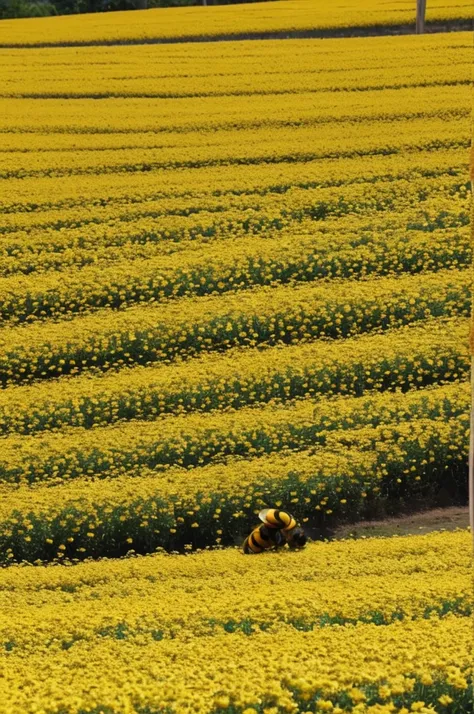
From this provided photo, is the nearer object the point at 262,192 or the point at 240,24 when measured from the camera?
the point at 262,192

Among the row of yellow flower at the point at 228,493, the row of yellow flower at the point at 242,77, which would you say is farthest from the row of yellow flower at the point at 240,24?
the row of yellow flower at the point at 228,493

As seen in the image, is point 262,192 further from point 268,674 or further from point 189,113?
point 268,674

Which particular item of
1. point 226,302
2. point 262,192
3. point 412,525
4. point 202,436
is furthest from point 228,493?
point 262,192

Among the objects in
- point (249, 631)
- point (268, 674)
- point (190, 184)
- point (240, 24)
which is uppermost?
point (240, 24)

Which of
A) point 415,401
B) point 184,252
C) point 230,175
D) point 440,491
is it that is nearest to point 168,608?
point 440,491

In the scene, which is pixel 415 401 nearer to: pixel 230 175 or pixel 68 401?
pixel 68 401

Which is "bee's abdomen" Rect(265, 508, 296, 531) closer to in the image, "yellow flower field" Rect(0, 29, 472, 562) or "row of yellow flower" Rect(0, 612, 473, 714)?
"yellow flower field" Rect(0, 29, 472, 562)

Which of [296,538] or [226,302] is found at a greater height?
[226,302]
